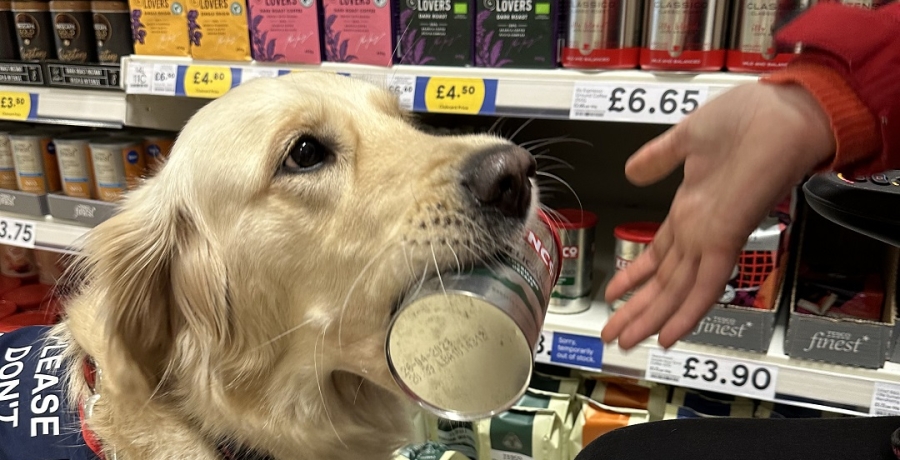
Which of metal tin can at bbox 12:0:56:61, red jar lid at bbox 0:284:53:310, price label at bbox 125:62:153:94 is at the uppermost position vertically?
metal tin can at bbox 12:0:56:61

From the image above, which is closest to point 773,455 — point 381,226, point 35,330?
point 381,226

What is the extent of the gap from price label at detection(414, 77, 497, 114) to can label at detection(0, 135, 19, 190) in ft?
4.06

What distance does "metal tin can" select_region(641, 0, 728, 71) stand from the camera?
1015 millimetres

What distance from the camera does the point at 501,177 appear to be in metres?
0.71

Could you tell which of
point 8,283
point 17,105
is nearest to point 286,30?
point 17,105

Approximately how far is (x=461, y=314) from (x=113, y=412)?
0.54 m

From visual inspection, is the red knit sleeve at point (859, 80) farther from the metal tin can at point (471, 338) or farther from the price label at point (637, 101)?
the price label at point (637, 101)

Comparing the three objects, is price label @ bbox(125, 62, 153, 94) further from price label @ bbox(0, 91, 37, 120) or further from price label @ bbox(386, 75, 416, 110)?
price label @ bbox(386, 75, 416, 110)

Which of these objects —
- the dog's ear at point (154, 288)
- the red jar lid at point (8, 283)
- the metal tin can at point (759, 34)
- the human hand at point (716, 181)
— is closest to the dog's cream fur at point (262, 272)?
the dog's ear at point (154, 288)

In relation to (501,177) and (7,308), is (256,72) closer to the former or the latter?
(501,177)

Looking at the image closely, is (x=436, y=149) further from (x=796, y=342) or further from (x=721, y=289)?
(x=796, y=342)

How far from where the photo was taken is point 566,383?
142 cm

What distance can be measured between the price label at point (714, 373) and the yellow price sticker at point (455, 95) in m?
0.54

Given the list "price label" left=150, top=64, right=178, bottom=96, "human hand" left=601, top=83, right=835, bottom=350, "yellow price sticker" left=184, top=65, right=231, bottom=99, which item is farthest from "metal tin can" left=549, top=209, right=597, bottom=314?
"price label" left=150, top=64, right=178, bottom=96
